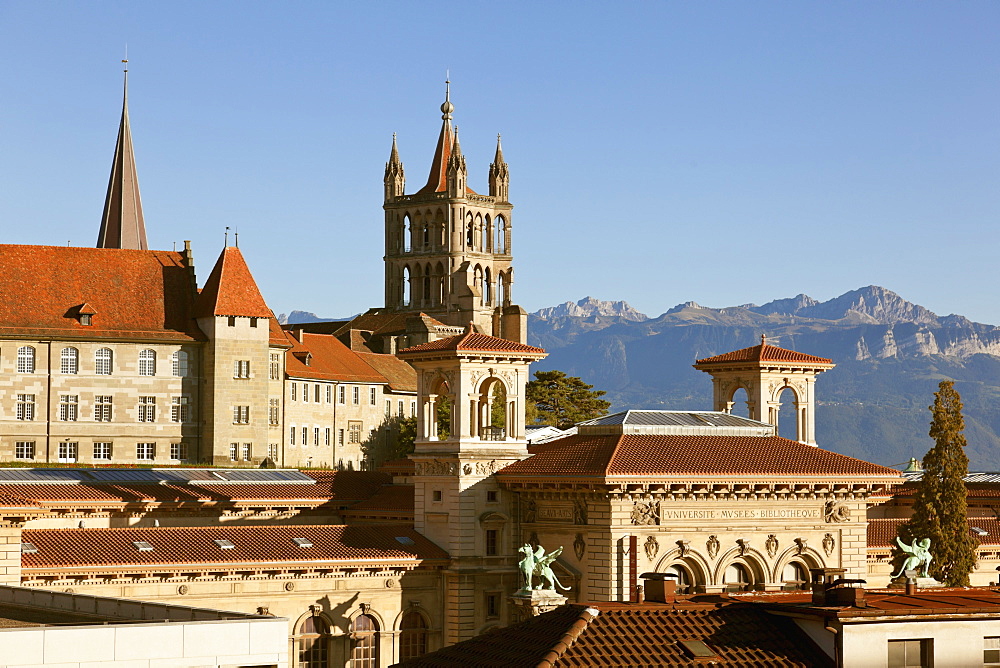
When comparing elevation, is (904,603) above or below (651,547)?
below

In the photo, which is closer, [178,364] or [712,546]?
[712,546]

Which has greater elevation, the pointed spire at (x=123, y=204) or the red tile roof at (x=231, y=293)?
the pointed spire at (x=123, y=204)

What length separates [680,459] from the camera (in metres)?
65.8

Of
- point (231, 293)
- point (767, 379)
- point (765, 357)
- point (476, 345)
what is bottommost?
point (767, 379)

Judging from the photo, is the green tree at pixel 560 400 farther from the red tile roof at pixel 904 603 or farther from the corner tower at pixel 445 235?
the red tile roof at pixel 904 603

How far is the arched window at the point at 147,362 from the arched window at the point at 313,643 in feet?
149

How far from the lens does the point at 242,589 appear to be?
60.3m

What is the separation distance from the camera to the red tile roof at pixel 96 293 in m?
104

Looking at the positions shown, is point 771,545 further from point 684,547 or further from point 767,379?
point 767,379

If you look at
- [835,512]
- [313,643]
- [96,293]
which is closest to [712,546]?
[835,512]

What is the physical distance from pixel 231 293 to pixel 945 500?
48.1m

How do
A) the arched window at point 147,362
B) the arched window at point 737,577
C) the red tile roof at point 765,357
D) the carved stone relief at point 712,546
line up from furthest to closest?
1. the arched window at point 147,362
2. the red tile roof at point 765,357
3. the arched window at point 737,577
4. the carved stone relief at point 712,546

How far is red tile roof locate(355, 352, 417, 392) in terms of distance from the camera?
472 ft

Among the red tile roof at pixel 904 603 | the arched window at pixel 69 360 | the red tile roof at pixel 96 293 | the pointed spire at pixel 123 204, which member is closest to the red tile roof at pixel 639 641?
the red tile roof at pixel 904 603
